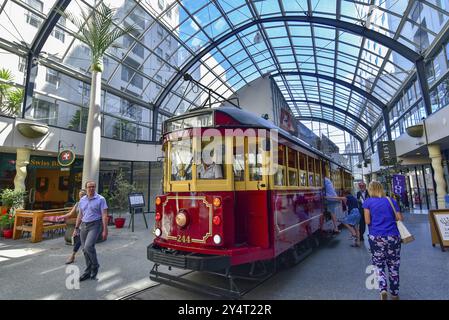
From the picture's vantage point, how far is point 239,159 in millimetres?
4188

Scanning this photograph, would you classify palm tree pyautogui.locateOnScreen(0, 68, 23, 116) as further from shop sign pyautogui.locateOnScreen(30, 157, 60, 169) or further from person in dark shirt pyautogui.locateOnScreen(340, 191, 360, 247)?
person in dark shirt pyautogui.locateOnScreen(340, 191, 360, 247)

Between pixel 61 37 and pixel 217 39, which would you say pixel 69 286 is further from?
pixel 217 39

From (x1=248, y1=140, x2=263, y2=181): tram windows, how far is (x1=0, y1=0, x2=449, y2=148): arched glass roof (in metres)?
5.35

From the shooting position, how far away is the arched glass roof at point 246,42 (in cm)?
1178

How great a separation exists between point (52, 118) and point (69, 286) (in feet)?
31.2

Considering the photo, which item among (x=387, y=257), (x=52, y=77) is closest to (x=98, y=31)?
(x=52, y=77)

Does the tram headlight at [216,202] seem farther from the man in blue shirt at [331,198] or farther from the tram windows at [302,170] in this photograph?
the man in blue shirt at [331,198]

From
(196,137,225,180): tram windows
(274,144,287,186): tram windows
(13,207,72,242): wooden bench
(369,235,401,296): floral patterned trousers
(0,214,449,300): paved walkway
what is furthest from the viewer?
(13,207,72,242): wooden bench

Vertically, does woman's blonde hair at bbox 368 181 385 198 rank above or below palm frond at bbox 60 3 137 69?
below

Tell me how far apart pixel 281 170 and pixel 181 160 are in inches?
66.5

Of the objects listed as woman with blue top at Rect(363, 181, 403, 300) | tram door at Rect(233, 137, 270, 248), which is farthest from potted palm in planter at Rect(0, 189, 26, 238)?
woman with blue top at Rect(363, 181, 403, 300)

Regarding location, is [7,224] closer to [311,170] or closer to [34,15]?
[34,15]

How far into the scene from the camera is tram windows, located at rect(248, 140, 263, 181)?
418cm
